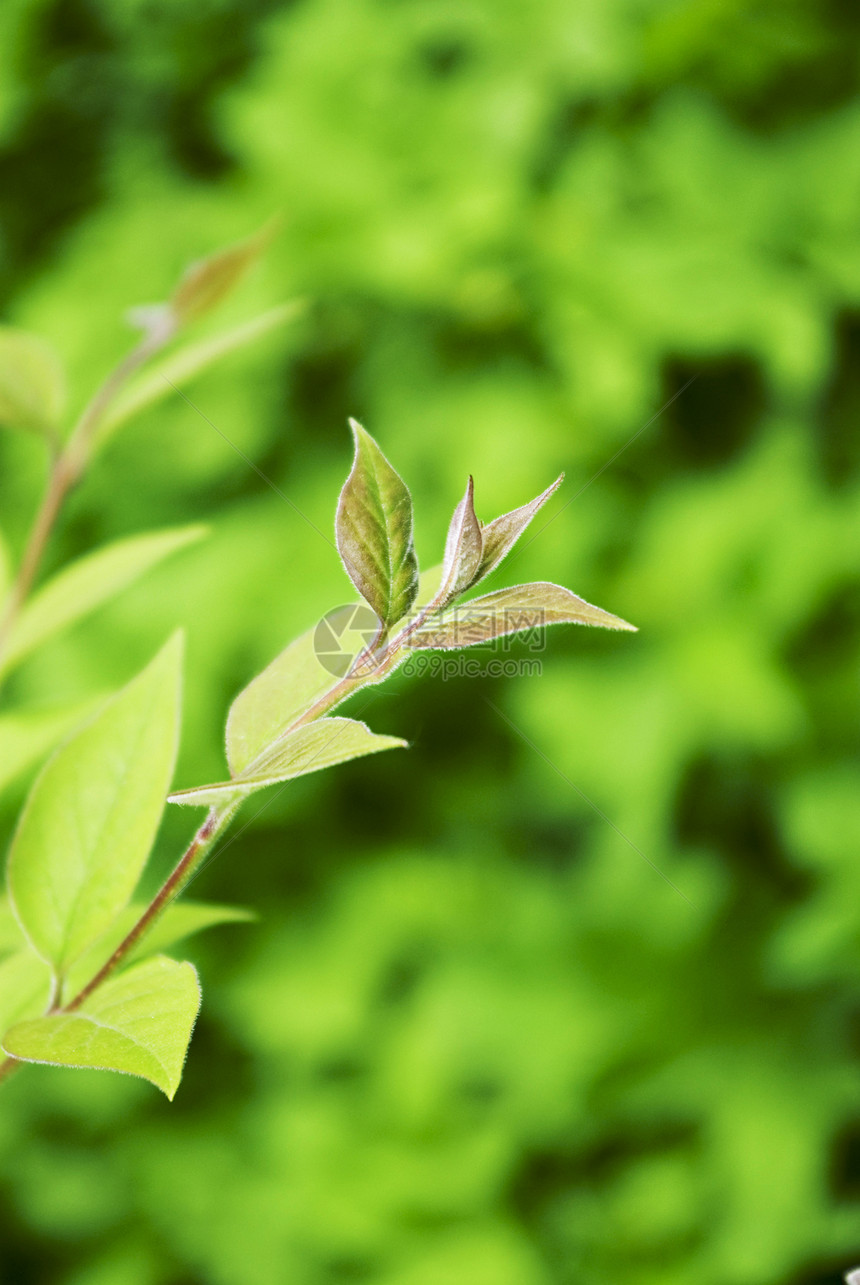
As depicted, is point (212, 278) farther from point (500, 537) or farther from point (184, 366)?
point (500, 537)

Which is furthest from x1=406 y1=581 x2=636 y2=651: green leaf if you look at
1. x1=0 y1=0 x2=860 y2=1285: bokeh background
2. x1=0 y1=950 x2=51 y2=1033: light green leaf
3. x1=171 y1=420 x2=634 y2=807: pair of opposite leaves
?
x1=0 y1=0 x2=860 y2=1285: bokeh background

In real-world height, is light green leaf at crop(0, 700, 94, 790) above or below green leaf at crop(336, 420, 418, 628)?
below

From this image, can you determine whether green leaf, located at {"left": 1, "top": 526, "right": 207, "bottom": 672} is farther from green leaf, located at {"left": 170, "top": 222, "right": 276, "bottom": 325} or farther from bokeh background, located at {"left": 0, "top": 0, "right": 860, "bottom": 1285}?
bokeh background, located at {"left": 0, "top": 0, "right": 860, "bottom": 1285}

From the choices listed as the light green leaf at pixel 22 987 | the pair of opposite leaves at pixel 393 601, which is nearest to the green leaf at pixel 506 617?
the pair of opposite leaves at pixel 393 601

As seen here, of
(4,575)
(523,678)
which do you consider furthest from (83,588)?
(523,678)

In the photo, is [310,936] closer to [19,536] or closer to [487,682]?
[487,682]

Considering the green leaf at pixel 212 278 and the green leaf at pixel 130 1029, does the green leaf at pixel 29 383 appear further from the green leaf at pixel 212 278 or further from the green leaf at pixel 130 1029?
the green leaf at pixel 130 1029
